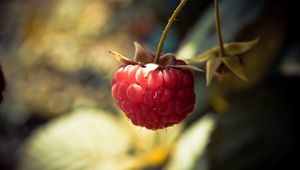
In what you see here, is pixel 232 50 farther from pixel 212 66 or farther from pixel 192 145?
pixel 192 145

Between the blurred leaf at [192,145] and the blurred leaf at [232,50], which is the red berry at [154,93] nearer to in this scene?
the blurred leaf at [232,50]

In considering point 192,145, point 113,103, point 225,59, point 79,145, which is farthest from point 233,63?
point 113,103

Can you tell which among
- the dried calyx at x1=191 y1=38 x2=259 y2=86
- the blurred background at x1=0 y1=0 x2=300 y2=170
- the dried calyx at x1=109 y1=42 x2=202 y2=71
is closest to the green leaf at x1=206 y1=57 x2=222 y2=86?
the dried calyx at x1=191 y1=38 x2=259 y2=86

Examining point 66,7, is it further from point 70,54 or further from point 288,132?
point 288,132

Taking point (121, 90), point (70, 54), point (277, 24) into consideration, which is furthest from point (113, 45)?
point (121, 90)

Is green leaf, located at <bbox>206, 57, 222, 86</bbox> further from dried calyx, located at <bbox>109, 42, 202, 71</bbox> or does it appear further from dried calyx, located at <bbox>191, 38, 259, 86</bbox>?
dried calyx, located at <bbox>109, 42, 202, 71</bbox>

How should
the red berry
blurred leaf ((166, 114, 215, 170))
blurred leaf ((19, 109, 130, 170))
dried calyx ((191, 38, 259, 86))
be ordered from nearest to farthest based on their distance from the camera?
the red berry
dried calyx ((191, 38, 259, 86))
blurred leaf ((166, 114, 215, 170))
blurred leaf ((19, 109, 130, 170))
